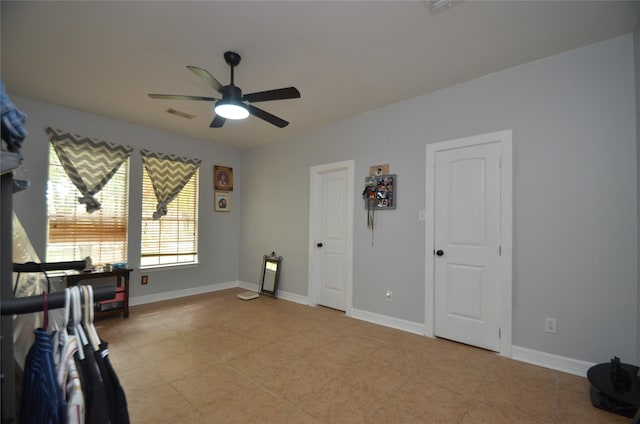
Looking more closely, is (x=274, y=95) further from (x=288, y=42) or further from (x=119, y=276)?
(x=119, y=276)

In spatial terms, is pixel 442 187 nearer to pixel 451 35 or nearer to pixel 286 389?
pixel 451 35

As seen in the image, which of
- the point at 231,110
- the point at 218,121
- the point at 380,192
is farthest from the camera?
the point at 380,192

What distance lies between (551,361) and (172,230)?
5226mm

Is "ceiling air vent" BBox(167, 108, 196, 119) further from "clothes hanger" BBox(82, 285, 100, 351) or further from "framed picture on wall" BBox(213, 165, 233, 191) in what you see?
"clothes hanger" BBox(82, 285, 100, 351)

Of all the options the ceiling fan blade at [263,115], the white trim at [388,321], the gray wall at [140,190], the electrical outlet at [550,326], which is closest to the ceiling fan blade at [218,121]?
the ceiling fan blade at [263,115]

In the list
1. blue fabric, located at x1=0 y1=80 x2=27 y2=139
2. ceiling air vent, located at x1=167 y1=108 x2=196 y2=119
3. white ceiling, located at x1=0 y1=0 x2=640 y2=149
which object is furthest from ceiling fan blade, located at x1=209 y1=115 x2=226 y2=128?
blue fabric, located at x1=0 y1=80 x2=27 y2=139

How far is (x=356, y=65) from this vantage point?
2.85 metres

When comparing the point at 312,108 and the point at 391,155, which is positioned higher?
the point at 312,108

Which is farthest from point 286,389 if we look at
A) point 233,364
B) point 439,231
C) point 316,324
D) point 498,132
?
point 498,132

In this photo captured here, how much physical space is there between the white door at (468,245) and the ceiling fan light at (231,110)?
85.1 inches

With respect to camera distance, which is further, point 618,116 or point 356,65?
point 356,65

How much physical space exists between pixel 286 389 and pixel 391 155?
281 centimetres

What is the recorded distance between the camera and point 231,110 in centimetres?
268

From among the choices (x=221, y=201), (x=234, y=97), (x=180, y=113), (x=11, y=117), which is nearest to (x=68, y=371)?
(x=11, y=117)
